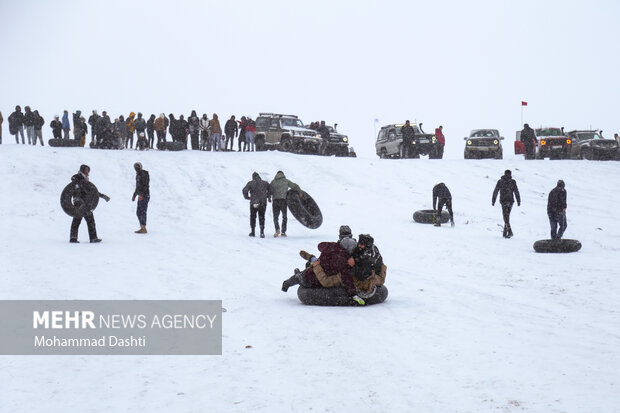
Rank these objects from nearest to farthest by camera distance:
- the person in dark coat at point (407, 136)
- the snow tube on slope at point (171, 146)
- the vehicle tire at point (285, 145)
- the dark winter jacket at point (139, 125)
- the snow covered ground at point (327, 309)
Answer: the snow covered ground at point (327, 309) → the snow tube on slope at point (171, 146) → the dark winter jacket at point (139, 125) → the vehicle tire at point (285, 145) → the person in dark coat at point (407, 136)

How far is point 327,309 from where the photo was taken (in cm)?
995

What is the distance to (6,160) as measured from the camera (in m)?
25.5

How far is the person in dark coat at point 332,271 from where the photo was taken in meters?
9.99

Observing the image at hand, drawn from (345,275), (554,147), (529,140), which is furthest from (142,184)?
(554,147)

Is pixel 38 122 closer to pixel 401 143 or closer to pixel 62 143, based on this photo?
pixel 62 143

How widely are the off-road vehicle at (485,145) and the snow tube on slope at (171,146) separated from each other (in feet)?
45.5

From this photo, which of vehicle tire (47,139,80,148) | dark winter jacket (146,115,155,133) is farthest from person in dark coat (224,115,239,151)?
vehicle tire (47,139,80,148)

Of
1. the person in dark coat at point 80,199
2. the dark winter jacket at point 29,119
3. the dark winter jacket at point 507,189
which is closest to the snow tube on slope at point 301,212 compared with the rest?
the person in dark coat at point 80,199

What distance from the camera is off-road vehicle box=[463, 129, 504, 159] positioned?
33.9 meters

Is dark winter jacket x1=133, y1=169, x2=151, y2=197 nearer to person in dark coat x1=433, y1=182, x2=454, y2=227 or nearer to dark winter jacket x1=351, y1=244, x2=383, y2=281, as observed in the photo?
person in dark coat x1=433, y1=182, x2=454, y2=227

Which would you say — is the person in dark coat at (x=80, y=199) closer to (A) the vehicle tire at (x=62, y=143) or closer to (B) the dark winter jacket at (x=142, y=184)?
(B) the dark winter jacket at (x=142, y=184)

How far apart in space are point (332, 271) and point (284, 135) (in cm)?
2312

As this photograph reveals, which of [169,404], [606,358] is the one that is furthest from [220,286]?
[606,358]

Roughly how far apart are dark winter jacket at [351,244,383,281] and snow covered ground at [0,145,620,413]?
518 mm
